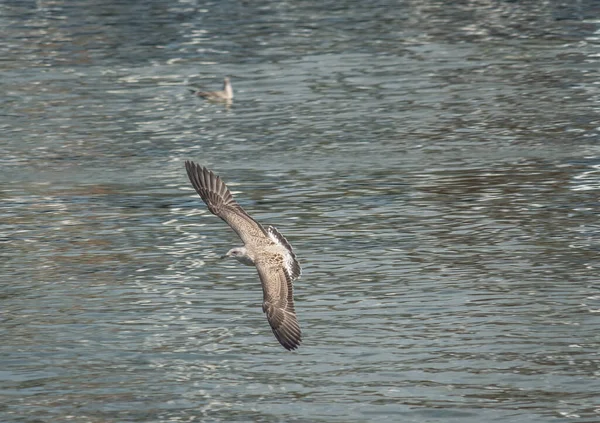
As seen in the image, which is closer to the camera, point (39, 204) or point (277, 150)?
point (39, 204)

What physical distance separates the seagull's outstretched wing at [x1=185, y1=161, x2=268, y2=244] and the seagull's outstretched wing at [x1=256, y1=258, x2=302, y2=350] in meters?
0.55

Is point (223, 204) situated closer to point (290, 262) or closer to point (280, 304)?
point (290, 262)

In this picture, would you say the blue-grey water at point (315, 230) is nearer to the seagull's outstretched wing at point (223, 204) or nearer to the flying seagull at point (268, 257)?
the flying seagull at point (268, 257)

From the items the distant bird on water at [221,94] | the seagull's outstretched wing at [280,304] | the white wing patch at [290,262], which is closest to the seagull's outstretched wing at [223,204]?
the white wing patch at [290,262]

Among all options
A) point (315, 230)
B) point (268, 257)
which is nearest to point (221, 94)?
point (315, 230)

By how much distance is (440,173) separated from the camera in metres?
23.2

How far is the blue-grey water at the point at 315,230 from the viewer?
13758 mm

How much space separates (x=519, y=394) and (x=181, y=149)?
13.4 m

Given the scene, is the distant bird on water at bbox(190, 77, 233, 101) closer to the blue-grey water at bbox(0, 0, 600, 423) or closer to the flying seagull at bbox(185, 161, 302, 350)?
the blue-grey water at bbox(0, 0, 600, 423)

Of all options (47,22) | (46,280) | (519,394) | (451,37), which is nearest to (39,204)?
(46,280)

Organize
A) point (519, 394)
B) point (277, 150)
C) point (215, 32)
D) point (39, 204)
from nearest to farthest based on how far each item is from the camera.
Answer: point (519, 394), point (39, 204), point (277, 150), point (215, 32)

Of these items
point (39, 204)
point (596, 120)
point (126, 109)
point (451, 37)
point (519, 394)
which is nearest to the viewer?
point (519, 394)

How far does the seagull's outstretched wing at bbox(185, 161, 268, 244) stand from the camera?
14891 millimetres

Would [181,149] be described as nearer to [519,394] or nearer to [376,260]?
[376,260]
